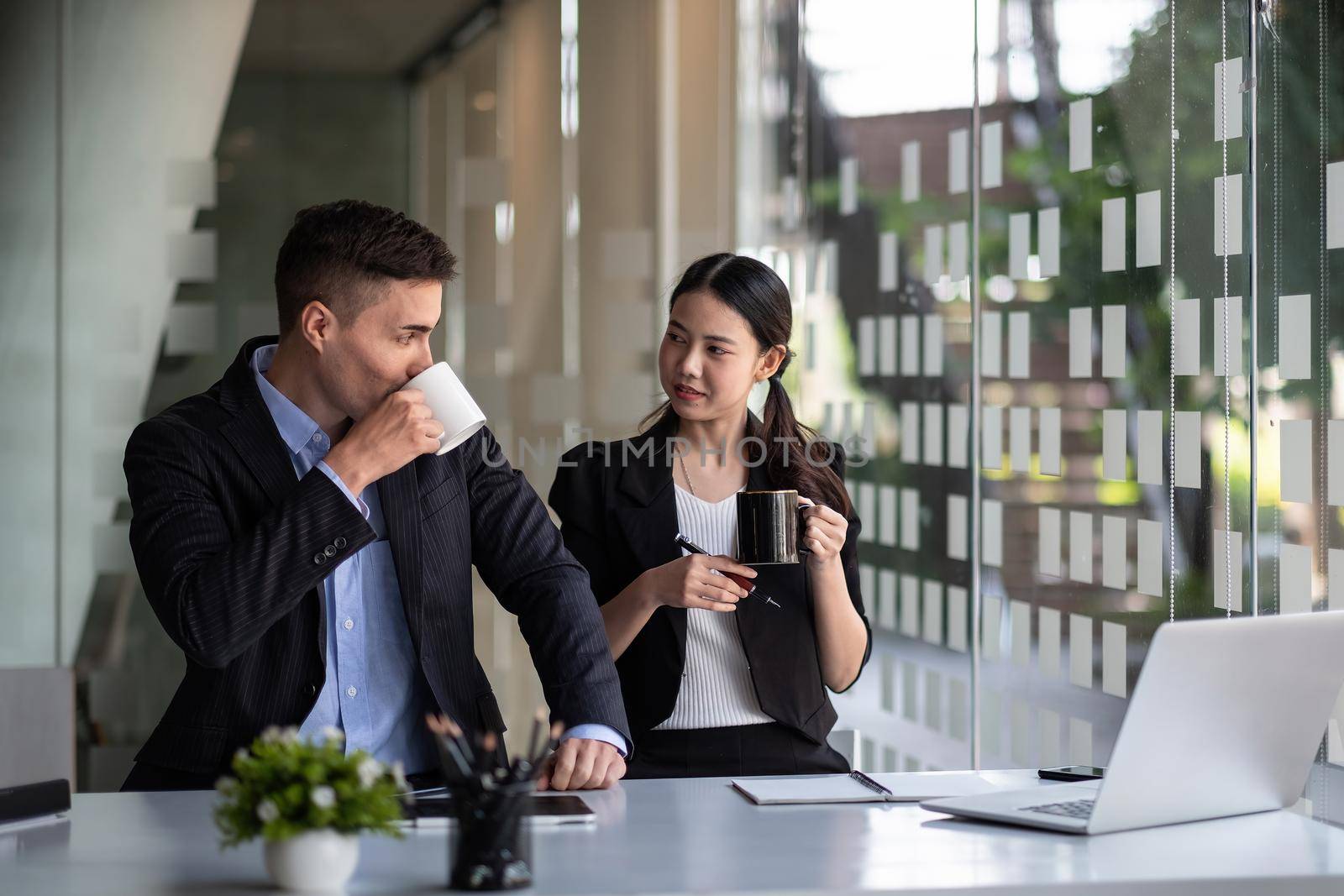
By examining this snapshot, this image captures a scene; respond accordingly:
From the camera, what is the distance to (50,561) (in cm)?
349

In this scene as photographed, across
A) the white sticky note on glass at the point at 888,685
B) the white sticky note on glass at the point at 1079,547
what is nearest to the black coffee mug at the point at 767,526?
the white sticky note on glass at the point at 1079,547

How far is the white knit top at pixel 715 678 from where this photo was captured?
222 centimetres

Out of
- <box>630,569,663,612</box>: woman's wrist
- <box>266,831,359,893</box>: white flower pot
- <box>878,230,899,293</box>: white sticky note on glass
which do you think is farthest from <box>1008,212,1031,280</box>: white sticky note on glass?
<box>266,831,359,893</box>: white flower pot

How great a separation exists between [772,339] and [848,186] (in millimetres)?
1697

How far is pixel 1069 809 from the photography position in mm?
1513

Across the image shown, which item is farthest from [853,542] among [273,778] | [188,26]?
[188,26]

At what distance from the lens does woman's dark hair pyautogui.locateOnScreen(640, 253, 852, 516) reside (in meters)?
2.38

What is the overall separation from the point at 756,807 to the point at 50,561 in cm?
261

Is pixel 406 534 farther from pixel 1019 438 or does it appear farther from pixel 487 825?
pixel 1019 438

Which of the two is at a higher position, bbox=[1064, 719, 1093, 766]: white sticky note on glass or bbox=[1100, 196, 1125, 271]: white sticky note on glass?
bbox=[1100, 196, 1125, 271]: white sticky note on glass

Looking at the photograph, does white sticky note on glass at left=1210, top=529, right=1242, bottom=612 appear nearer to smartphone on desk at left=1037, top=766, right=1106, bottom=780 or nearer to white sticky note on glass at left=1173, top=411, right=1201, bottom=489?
white sticky note on glass at left=1173, top=411, right=1201, bottom=489

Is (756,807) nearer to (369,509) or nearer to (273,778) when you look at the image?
(273,778)

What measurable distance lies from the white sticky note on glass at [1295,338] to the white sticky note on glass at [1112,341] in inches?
15.4

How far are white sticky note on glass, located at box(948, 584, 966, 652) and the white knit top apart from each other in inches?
52.9
